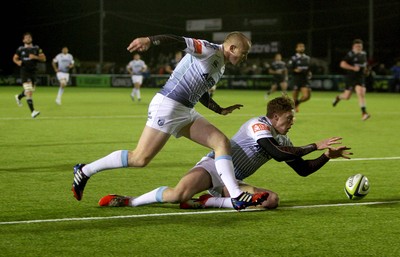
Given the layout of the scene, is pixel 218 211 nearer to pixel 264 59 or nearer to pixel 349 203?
pixel 349 203

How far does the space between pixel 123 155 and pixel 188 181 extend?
774 mm

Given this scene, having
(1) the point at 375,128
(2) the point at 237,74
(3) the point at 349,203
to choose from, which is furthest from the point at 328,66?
(3) the point at 349,203

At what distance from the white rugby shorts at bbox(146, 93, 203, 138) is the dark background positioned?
169 feet

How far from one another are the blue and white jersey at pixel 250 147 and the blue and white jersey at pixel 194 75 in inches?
24.2

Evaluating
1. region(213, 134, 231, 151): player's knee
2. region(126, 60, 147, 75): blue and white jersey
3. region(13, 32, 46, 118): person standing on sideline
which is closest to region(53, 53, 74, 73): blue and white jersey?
region(126, 60, 147, 75): blue and white jersey

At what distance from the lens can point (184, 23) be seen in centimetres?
7175

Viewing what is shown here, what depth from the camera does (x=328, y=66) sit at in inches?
2183

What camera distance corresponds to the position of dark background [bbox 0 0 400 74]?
63.2m

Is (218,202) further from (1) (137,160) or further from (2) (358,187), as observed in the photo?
(2) (358,187)

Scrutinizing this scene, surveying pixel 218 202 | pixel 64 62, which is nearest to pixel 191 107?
pixel 218 202

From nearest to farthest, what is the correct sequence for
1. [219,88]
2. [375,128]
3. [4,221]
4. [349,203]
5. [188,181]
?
[4,221] < [188,181] < [349,203] < [375,128] < [219,88]

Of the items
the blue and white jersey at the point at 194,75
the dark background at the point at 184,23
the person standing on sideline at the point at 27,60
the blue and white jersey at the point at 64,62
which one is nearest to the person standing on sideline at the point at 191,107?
the blue and white jersey at the point at 194,75

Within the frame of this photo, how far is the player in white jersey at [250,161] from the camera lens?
793 centimetres

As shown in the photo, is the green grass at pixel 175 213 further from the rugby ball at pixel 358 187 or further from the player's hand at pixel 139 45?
the player's hand at pixel 139 45
